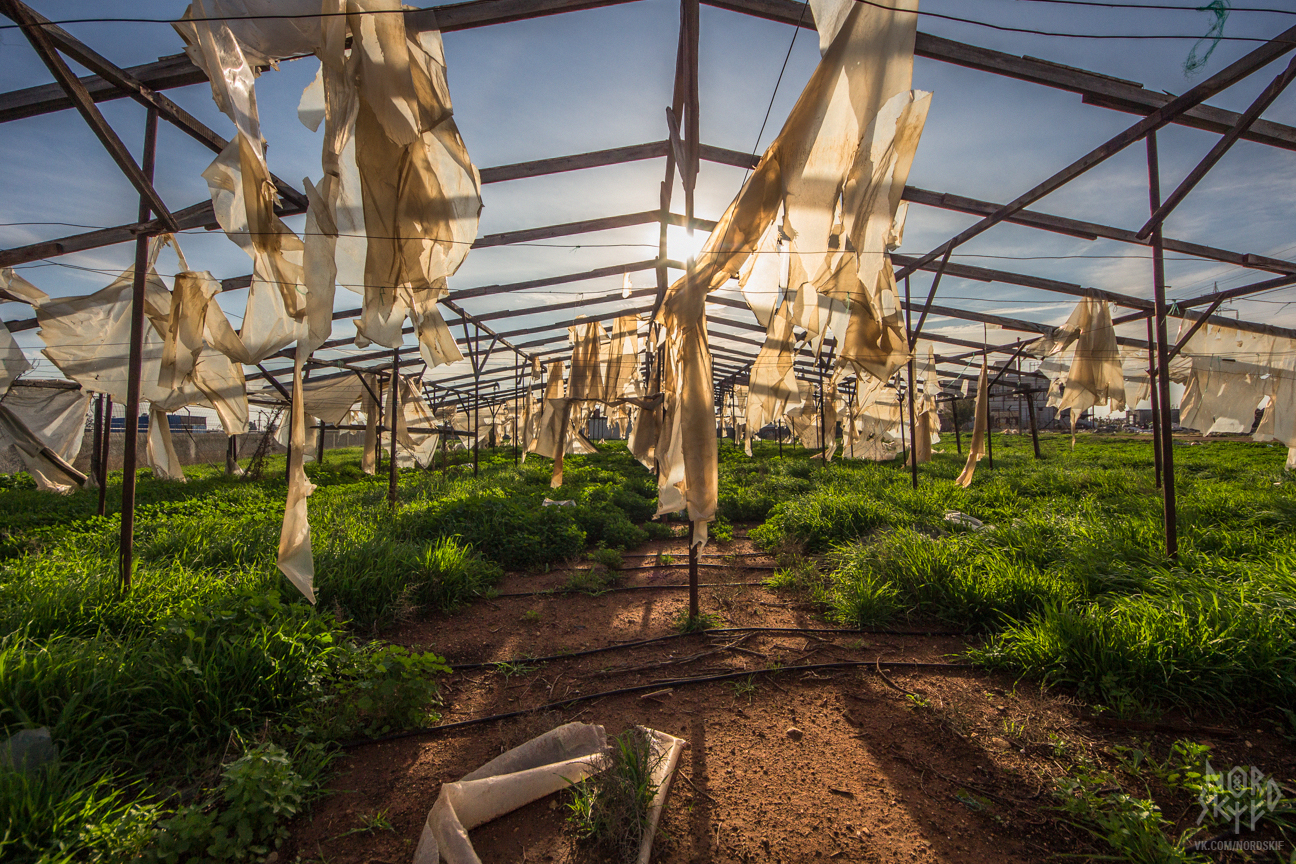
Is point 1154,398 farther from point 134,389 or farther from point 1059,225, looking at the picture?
point 134,389

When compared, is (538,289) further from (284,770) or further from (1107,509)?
(1107,509)

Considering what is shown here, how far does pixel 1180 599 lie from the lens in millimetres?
3027

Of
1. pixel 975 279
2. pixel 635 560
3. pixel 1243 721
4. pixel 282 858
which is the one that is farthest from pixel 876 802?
pixel 975 279

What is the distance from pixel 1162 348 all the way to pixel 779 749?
4.69m

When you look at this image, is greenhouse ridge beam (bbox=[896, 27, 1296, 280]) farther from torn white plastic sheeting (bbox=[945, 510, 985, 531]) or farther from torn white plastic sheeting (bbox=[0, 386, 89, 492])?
torn white plastic sheeting (bbox=[0, 386, 89, 492])

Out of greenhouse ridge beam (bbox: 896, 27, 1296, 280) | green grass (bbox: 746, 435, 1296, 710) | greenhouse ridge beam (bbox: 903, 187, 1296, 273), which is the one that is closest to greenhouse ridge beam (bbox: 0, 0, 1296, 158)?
greenhouse ridge beam (bbox: 896, 27, 1296, 280)

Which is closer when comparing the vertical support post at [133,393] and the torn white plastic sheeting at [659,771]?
the torn white plastic sheeting at [659,771]

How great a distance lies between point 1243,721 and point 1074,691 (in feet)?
2.03

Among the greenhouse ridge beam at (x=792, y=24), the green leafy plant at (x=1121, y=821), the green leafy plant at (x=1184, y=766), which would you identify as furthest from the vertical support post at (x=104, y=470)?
the green leafy plant at (x=1184, y=766)

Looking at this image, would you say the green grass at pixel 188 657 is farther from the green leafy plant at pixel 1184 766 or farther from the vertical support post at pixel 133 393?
the green leafy plant at pixel 1184 766

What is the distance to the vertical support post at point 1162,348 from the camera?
3.95m

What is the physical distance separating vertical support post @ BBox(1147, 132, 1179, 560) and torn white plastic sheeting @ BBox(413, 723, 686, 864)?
432 cm

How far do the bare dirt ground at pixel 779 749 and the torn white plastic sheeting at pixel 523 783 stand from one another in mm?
79

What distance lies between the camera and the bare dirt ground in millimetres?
1883
